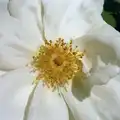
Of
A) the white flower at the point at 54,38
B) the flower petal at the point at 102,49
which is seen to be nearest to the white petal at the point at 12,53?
the white flower at the point at 54,38

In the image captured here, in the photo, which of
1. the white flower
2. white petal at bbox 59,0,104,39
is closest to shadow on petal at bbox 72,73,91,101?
the white flower

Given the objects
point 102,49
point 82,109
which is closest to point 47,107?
point 82,109

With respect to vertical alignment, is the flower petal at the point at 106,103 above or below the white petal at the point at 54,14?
below

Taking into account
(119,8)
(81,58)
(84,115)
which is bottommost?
(84,115)

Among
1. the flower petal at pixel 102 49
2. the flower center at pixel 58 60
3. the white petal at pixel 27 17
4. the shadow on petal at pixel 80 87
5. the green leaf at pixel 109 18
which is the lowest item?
the shadow on petal at pixel 80 87

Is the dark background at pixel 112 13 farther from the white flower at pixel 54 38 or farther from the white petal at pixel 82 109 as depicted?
the white petal at pixel 82 109

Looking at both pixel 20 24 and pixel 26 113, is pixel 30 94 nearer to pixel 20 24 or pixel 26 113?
pixel 26 113

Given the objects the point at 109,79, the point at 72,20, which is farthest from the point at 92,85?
the point at 72,20
